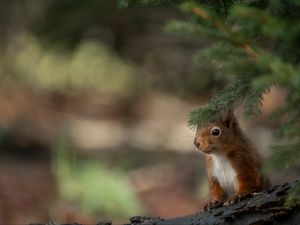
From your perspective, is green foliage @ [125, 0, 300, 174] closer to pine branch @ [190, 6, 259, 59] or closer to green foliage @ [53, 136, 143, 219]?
pine branch @ [190, 6, 259, 59]

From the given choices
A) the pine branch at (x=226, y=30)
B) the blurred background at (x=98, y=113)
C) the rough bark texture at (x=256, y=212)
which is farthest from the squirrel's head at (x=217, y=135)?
the blurred background at (x=98, y=113)

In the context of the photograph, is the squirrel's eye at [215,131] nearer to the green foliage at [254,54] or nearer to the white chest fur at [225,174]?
the white chest fur at [225,174]

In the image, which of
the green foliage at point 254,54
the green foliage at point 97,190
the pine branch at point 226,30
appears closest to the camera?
the green foliage at point 254,54

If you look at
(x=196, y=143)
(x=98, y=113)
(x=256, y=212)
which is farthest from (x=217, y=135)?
(x=98, y=113)

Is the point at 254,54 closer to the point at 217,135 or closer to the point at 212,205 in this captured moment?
the point at 212,205

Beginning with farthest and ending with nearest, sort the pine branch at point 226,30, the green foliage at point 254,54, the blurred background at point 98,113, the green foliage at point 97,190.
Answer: the blurred background at point 98,113, the green foliage at point 97,190, the pine branch at point 226,30, the green foliage at point 254,54

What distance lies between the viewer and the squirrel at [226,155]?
4359 millimetres

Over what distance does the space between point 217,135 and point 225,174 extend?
0.20 metres

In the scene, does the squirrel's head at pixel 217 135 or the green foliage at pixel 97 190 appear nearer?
the squirrel's head at pixel 217 135

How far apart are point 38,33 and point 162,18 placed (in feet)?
6.02

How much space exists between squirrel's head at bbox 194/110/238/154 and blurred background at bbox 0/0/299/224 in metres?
3.54

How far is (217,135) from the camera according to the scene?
445 cm

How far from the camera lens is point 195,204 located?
886 cm

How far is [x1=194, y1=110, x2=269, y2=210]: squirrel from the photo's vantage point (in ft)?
14.3
